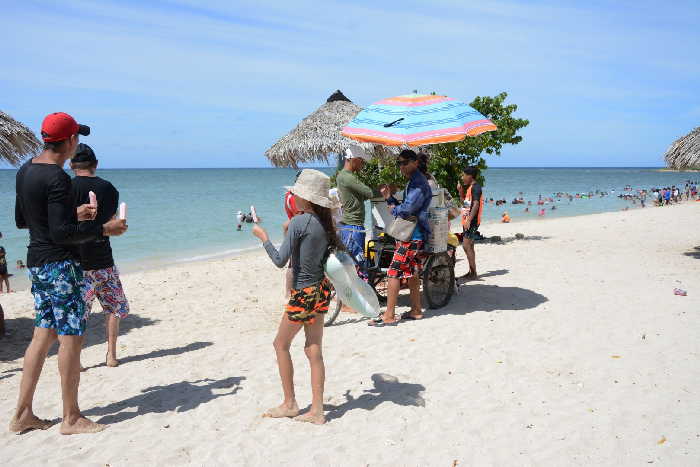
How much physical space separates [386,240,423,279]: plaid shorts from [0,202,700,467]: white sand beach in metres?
0.60

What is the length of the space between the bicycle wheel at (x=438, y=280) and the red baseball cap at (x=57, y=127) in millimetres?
4064

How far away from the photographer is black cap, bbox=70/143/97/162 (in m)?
4.48

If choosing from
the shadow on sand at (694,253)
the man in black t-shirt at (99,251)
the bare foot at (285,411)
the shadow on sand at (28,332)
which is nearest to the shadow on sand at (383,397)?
the bare foot at (285,411)

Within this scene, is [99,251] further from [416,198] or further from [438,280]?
[438,280]

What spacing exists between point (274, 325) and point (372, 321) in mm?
1418

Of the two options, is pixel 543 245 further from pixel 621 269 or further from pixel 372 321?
pixel 372 321

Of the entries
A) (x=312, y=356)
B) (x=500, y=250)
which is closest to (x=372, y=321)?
(x=312, y=356)

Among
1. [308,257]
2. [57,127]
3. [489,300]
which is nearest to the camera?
[57,127]

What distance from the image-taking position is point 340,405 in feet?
12.8

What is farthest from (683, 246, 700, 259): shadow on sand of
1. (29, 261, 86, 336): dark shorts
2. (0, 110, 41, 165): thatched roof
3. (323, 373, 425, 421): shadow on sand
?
(0, 110, 41, 165): thatched roof

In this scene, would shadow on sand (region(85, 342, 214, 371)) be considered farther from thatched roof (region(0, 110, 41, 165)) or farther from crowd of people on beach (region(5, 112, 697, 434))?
thatched roof (region(0, 110, 41, 165))

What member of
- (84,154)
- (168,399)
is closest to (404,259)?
(168,399)

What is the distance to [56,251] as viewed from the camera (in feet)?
10.6

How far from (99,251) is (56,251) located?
1524 millimetres
